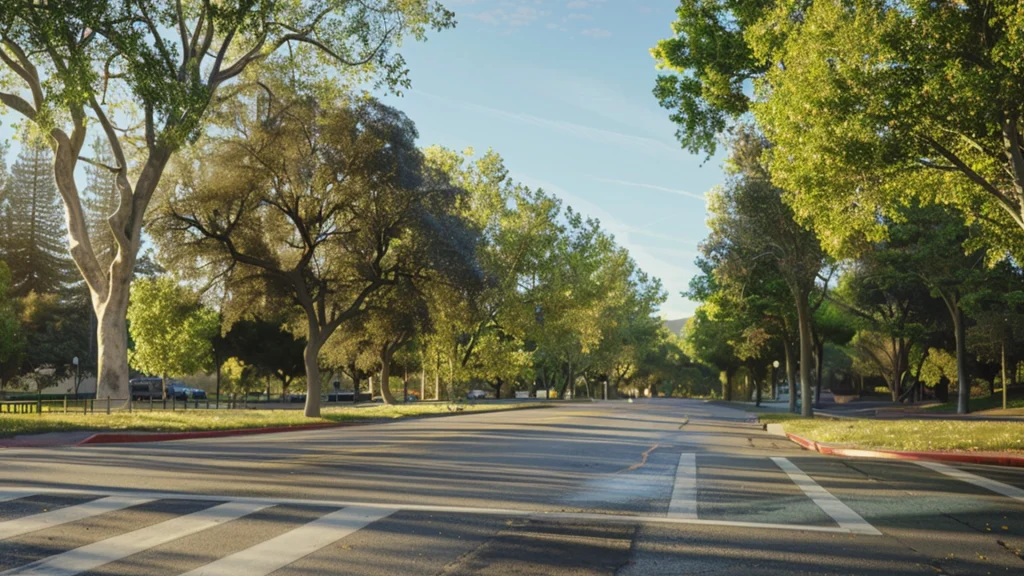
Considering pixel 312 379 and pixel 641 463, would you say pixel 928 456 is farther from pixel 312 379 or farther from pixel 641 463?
pixel 312 379

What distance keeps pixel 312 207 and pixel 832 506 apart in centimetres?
2460

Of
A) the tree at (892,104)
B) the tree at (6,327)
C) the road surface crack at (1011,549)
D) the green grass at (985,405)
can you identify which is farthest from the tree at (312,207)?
the tree at (6,327)

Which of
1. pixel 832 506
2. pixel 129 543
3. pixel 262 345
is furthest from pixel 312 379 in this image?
pixel 262 345

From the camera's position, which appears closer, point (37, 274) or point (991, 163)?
point (991, 163)

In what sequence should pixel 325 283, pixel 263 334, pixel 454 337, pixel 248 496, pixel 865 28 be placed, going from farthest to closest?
1. pixel 263 334
2. pixel 454 337
3. pixel 325 283
4. pixel 865 28
5. pixel 248 496

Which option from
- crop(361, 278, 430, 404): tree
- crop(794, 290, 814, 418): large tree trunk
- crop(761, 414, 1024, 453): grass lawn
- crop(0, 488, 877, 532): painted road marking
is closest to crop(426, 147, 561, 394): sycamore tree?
crop(361, 278, 430, 404): tree

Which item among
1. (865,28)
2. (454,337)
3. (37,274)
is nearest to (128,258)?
(454,337)

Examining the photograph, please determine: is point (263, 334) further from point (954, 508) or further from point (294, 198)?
point (954, 508)

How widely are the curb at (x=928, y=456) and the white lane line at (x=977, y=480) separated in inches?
30.2

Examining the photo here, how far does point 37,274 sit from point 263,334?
29.3m

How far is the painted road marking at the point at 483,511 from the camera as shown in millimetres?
8008

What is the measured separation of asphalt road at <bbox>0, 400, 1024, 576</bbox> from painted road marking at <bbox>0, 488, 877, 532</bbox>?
0.03m

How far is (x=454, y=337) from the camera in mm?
44188

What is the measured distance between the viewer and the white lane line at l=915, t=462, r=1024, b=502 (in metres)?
10.7
